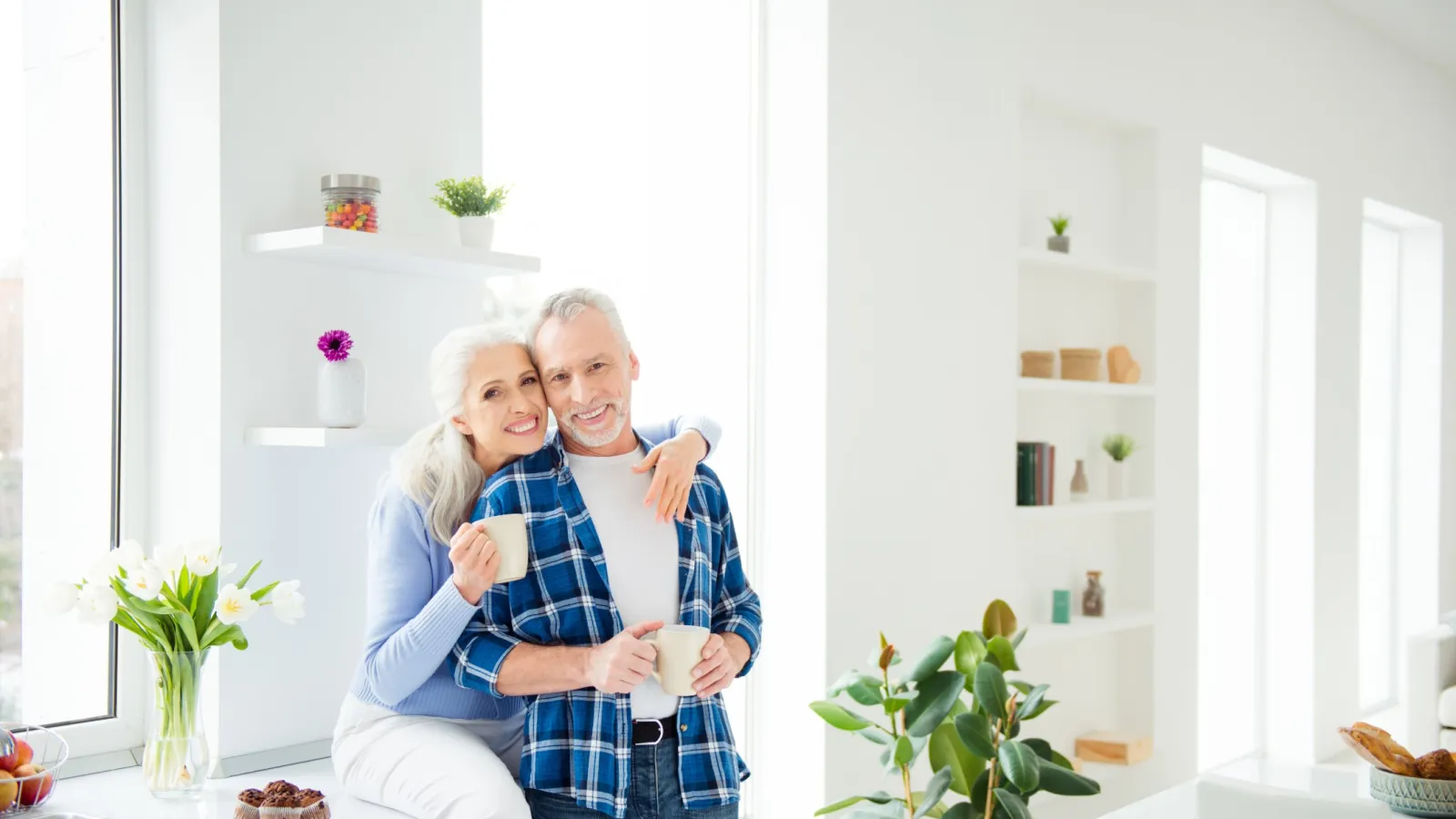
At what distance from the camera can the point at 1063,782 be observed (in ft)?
6.42

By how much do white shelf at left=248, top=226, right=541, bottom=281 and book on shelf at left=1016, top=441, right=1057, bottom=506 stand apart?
191 centimetres

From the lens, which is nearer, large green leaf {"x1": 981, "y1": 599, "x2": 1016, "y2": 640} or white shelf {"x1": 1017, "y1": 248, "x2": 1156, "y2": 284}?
large green leaf {"x1": 981, "y1": 599, "x2": 1016, "y2": 640}

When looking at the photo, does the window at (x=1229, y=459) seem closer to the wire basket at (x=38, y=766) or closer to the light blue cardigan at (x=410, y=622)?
the light blue cardigan at (x=410, y=622)

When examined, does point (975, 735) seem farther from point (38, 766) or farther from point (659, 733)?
point (38, 766)

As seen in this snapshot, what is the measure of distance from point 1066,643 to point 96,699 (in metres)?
2.96

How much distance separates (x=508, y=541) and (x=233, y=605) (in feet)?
1.53

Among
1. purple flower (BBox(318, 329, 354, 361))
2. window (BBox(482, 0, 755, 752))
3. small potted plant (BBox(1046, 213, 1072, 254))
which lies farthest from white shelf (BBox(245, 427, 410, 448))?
small potted plant (BBox(1046, 213, 1072, 254))

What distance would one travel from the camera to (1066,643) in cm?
402

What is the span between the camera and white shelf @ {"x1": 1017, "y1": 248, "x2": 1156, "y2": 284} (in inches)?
143

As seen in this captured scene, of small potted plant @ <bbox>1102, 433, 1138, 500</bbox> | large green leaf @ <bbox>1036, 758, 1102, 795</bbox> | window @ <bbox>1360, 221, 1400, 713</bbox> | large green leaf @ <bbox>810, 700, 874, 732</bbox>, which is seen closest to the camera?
large green leaf @ <bbox>1036, 758, 1102, 795</bbox>

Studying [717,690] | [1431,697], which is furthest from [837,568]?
[1431,697]

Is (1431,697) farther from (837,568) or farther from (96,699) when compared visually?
(96,699)

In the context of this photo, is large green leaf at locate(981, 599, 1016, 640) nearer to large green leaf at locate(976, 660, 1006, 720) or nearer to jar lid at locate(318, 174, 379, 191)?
large green leaf at locate(976, 660, 1006, 720)

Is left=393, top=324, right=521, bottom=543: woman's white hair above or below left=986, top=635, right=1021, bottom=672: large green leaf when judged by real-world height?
above
